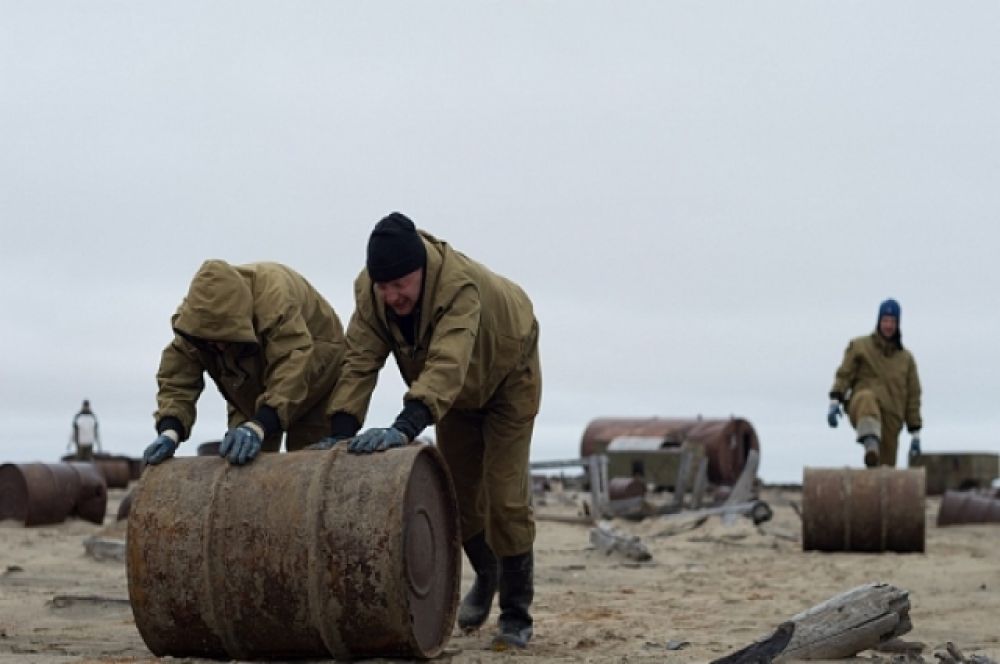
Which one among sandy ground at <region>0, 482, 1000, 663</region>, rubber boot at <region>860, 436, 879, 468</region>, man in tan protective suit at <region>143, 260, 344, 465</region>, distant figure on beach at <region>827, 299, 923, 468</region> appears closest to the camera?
man in tan protective suit at <region>143, 260, 344, 465</region>

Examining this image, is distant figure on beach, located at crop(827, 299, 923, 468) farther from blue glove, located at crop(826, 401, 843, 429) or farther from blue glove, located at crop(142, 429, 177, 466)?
blue glove, located at crop(142, 429, 177, 466)

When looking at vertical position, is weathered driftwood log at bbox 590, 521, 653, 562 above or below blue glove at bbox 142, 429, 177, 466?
below

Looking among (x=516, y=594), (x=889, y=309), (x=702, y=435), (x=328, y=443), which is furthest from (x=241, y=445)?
(x=702, y=435)

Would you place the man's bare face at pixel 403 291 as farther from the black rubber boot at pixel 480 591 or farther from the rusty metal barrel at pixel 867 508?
the rusty metal barrel at pixel 867 508

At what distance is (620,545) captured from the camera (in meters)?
12.3

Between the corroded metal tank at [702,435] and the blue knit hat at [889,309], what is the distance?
46.4 ft

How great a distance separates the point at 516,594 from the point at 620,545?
6.00m

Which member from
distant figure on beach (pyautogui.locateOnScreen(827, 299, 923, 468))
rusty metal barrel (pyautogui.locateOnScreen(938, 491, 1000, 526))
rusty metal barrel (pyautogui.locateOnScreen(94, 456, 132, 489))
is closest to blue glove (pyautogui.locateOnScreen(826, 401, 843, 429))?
distant figure on beach (pyautogui.locateOnScreen(827, 299, 923, 468))

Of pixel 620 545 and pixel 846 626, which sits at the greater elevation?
pixel 846 626

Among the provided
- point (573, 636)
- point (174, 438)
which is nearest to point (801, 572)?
point (573, 636)

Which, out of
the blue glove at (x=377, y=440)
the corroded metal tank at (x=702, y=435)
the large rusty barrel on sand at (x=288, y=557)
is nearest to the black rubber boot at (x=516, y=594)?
the large rusty barrel on sand at (x=288, y=557)

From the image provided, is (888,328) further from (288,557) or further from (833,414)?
(288,557)

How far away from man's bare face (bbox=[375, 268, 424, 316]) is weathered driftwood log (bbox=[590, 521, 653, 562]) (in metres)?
6.82

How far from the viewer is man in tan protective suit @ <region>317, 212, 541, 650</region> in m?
5.52
